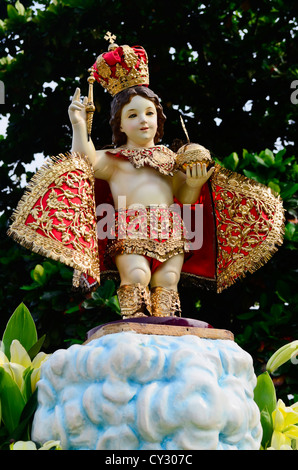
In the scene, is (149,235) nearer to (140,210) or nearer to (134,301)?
(140,210)

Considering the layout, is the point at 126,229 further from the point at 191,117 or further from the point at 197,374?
the point at 191,117

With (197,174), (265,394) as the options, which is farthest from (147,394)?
(197,174)

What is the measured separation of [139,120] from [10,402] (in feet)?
3.88

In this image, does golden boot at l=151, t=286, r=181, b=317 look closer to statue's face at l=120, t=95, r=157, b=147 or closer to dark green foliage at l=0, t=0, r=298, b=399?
statue's face at l=120, t=95, r=157, b=147

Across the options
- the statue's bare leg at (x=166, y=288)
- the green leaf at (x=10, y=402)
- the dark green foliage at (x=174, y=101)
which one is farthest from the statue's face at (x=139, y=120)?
the green leaf at (x=10, y=402)

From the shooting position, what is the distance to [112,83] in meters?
2.58

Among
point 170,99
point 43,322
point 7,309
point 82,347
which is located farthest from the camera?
point 170,99

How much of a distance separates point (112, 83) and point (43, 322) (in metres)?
1.54

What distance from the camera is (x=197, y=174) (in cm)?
240

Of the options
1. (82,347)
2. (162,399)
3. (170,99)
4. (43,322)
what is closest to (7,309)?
(43,322)

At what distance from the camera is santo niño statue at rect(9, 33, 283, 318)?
2.27 m

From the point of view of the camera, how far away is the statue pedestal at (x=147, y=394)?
174 centimetres

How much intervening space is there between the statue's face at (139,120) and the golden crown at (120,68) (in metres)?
0.11

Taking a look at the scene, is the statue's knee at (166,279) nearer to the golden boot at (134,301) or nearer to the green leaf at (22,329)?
the golden boot at (134,301)
